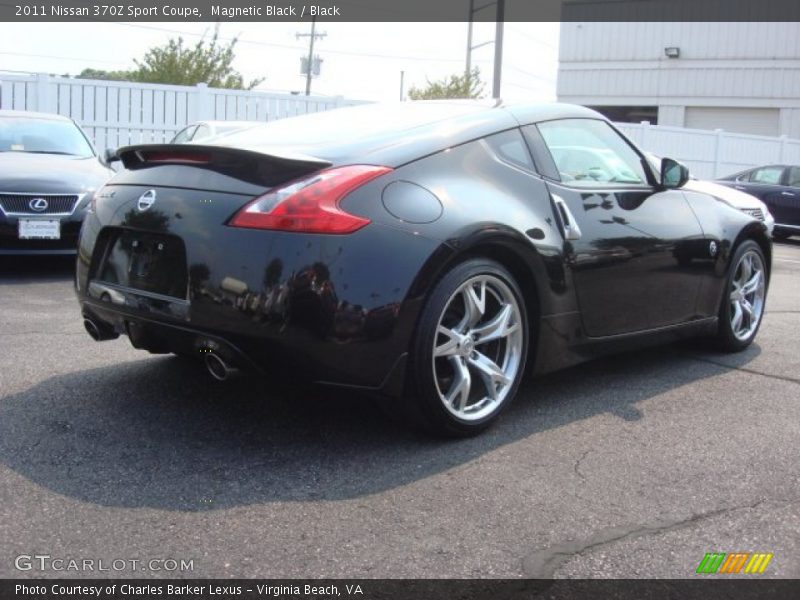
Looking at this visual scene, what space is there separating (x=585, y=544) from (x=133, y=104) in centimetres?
1338

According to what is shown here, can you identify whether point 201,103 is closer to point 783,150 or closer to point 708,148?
point 708,148

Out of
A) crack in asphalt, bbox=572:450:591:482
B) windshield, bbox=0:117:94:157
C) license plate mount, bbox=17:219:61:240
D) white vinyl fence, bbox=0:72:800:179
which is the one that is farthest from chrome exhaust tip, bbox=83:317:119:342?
white vinyl fence, bbox=0:72:800:179

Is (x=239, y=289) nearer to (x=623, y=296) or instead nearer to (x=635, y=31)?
(x=623, y=296)

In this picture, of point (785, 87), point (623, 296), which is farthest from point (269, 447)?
point (785, 87)

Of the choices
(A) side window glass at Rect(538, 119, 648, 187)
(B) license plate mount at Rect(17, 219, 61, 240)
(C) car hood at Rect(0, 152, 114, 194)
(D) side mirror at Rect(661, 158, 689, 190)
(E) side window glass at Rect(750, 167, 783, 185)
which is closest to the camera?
(A) side window glass at Rect(538, 119, 648, 187)

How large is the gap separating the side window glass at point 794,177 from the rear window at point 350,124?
1318cm

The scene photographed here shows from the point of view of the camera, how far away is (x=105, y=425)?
3562 millimetres

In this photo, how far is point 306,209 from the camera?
3.15 meters

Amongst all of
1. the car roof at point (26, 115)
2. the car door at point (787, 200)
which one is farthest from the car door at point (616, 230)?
the car door at point (787, 200)

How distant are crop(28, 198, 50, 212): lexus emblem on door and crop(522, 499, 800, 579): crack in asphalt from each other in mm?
5677

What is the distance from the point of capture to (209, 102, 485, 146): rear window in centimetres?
375

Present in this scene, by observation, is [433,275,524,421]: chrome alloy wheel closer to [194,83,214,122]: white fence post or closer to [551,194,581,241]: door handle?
[551,194,581,241]: door handle

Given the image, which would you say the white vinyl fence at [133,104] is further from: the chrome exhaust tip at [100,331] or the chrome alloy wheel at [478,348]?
the chrome alloy wheel at [478,348]

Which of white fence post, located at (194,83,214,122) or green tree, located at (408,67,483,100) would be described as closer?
white fence post, located at (194,83,214,122)
